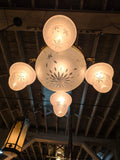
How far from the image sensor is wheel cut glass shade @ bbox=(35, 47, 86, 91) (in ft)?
4.68

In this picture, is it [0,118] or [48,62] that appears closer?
[48,62]

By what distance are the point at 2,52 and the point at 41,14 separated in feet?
5.59

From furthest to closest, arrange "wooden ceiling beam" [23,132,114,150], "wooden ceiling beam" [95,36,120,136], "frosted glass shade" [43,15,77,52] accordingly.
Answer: "wooden ceiling beam" [23,132,114,150] → "wooden ceiling beam" [95,36,120,136] → "frosted glass shade" [43,15,77,52]

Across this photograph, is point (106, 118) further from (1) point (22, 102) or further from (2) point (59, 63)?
(2) point (59, 63)

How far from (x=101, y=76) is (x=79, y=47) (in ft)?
1.88

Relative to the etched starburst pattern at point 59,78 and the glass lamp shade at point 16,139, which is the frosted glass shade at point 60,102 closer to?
the etched starburst pattern at point 59,78

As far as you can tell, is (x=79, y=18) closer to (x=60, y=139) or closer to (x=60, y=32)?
(x=60, y=32)

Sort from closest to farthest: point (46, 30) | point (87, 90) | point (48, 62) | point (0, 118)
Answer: point (46, 30)
point (48, 62)
point (87, 90)
point (0, 118)

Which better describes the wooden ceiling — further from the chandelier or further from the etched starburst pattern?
the etched starburst pattern

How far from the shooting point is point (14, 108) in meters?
5.73

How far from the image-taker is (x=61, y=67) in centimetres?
144

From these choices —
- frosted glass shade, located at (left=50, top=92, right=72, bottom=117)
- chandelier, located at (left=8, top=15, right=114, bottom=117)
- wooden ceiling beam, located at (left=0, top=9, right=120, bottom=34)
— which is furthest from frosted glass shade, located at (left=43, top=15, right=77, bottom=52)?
wooden ceiling beam, located at (left=0, top=9, right=120, bottom=34)

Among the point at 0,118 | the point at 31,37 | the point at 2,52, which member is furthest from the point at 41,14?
the point at 0,118

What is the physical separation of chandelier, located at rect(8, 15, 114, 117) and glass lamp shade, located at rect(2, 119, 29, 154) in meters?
1.43
